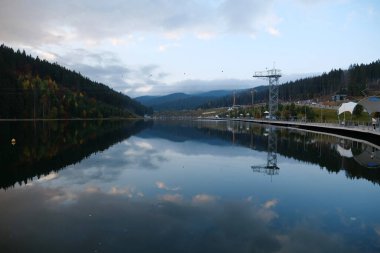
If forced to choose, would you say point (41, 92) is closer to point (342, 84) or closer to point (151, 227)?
point (151, 227)

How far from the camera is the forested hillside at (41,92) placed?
4060 inches

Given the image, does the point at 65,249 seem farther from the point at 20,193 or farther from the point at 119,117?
the point at 119,117

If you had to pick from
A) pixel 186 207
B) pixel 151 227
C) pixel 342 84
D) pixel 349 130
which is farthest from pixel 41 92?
pixel 342 84

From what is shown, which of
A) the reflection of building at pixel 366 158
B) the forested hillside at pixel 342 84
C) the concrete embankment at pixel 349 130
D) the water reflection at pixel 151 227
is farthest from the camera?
the forested hillside at pixel 342 84

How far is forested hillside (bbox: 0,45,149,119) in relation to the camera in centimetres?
10312

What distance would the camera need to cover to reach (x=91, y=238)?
28.8 feet

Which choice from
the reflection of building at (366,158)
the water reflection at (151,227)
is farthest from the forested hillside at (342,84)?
the water reflection at (151,227)

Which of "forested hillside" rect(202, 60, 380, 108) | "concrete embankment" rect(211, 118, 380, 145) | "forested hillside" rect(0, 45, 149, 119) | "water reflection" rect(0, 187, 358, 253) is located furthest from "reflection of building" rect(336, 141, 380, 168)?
"forested hillside" rect(202, 60, 380, 108)

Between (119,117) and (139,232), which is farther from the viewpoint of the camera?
(119,117)

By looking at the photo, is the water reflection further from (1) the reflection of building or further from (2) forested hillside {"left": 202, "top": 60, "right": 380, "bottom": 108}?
(2) forested hillside {"left": 202, "top": 60, "right": 380, "bottom": 108}

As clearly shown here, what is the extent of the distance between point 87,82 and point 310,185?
7053 inches

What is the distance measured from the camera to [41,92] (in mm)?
113188

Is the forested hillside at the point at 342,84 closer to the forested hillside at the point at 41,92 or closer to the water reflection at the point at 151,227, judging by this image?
the forested hillside at the point at 41,92

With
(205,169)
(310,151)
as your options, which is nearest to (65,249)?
(205,169)
